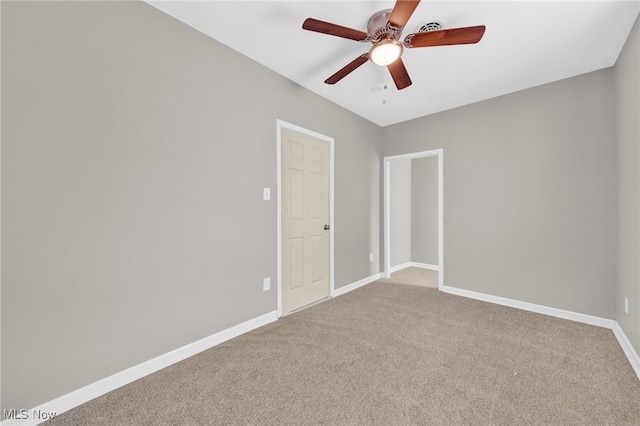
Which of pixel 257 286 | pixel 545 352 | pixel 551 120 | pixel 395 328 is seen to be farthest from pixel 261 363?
pixel 551 120

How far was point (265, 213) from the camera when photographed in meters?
2.69

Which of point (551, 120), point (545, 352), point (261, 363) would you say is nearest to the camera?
point (261, 363)

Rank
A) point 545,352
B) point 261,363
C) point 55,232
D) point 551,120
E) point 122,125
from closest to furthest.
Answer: point 55,232 → point 122,125 → point 261,363 → point 545,352 → point 551,120

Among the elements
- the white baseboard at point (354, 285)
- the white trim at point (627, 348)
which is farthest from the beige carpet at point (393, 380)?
the white baseboard at point (354, 285)

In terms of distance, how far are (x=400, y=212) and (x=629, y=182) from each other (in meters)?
3.21

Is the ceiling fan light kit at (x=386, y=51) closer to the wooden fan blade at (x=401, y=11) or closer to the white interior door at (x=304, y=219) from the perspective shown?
the wooden fan blade at (x=401, y=11)

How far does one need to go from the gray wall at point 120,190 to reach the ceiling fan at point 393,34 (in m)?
1.11

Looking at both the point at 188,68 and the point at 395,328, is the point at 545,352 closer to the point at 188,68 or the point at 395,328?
the point at 395,328

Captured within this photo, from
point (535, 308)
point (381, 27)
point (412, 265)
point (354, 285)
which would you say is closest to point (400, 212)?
point (412, 265)

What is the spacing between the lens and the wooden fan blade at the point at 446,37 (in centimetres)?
167

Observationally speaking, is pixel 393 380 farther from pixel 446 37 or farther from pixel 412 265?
pixel 412 265

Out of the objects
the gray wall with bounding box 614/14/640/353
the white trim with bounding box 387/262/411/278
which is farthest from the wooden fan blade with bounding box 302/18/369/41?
the white trim with bounding box 387/262/411/278

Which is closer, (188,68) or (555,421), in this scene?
(555,421)

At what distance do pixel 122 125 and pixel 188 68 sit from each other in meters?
0.71
